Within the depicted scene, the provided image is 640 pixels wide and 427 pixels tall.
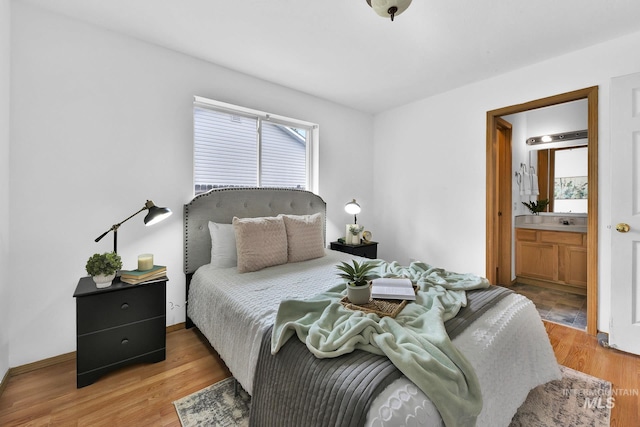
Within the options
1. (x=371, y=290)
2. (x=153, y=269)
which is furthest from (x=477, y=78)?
(x=153, y=269)

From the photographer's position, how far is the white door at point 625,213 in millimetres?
2131

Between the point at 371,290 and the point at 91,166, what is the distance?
227 cm

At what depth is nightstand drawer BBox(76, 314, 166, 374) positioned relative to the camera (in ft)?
5.72

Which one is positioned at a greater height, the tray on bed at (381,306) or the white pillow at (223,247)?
the white pillow at (223,247)

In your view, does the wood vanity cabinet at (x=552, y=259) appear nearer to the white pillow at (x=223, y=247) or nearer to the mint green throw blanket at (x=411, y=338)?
the mint green throw blanket at (x=411, y=338)

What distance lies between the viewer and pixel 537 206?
13.6ft

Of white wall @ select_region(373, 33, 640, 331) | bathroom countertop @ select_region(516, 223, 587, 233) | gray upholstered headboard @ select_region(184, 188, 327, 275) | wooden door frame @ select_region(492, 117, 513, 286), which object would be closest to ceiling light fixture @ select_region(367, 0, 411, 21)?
gray upholstered headboard @ select_region(184, 188, 327, 275)

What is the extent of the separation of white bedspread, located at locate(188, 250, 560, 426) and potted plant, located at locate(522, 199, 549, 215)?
3.13 m

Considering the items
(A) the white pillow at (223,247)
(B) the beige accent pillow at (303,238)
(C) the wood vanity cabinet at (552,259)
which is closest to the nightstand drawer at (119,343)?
(A) the white pillow at (223,247)

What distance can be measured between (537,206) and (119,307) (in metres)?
5.19

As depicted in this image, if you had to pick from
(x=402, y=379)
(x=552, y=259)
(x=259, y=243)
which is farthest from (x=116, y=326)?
(x=552, y=259)

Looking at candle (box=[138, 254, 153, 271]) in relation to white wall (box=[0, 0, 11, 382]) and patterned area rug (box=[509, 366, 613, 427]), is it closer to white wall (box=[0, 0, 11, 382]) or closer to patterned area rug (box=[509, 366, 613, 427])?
white wall (box=[0, 0, 11, 382])

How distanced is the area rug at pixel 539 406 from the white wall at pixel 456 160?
1071 mm

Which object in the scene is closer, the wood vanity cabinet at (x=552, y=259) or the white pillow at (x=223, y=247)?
the white pillow at (x=223, y=247)
